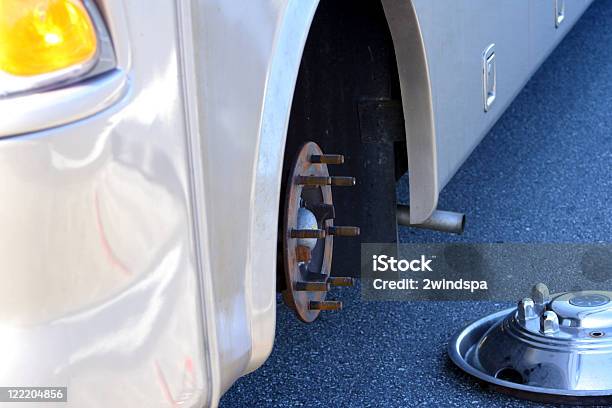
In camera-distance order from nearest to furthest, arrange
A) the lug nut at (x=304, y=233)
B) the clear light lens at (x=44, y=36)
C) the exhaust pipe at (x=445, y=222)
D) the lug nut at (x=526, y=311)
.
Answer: the clear light lens at (x=44, y=36) < the lug nut at (x=304, y=233) < the lug nut at (x=526, y=311) < the exhaust pipe at (x=445, y=222)

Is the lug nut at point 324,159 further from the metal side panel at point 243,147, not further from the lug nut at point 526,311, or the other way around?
the lug nut at point 526,311

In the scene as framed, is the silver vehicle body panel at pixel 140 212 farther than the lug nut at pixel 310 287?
No

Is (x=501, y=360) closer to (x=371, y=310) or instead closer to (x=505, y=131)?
(x=371, y=310)

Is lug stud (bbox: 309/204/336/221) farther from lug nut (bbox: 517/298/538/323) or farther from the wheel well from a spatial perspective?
lug nut (bbox: 517/298/538/323)

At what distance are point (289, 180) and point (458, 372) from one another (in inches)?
29.5

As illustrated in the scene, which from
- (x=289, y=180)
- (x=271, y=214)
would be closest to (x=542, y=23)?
(x=289, y=180)

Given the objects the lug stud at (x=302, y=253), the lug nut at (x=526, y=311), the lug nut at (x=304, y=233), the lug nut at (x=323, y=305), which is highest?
the lug nut at (x=304, y=233)

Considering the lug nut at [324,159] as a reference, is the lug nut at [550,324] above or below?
below

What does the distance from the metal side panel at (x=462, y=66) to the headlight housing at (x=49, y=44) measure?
2.93 ft

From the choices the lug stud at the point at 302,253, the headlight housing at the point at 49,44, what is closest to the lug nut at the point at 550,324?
the lug stud at the point at 302,253

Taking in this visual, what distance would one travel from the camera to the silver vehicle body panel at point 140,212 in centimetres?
119

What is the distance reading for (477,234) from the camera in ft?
10.3

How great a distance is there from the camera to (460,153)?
234cm

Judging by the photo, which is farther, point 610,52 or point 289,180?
point 610,52
